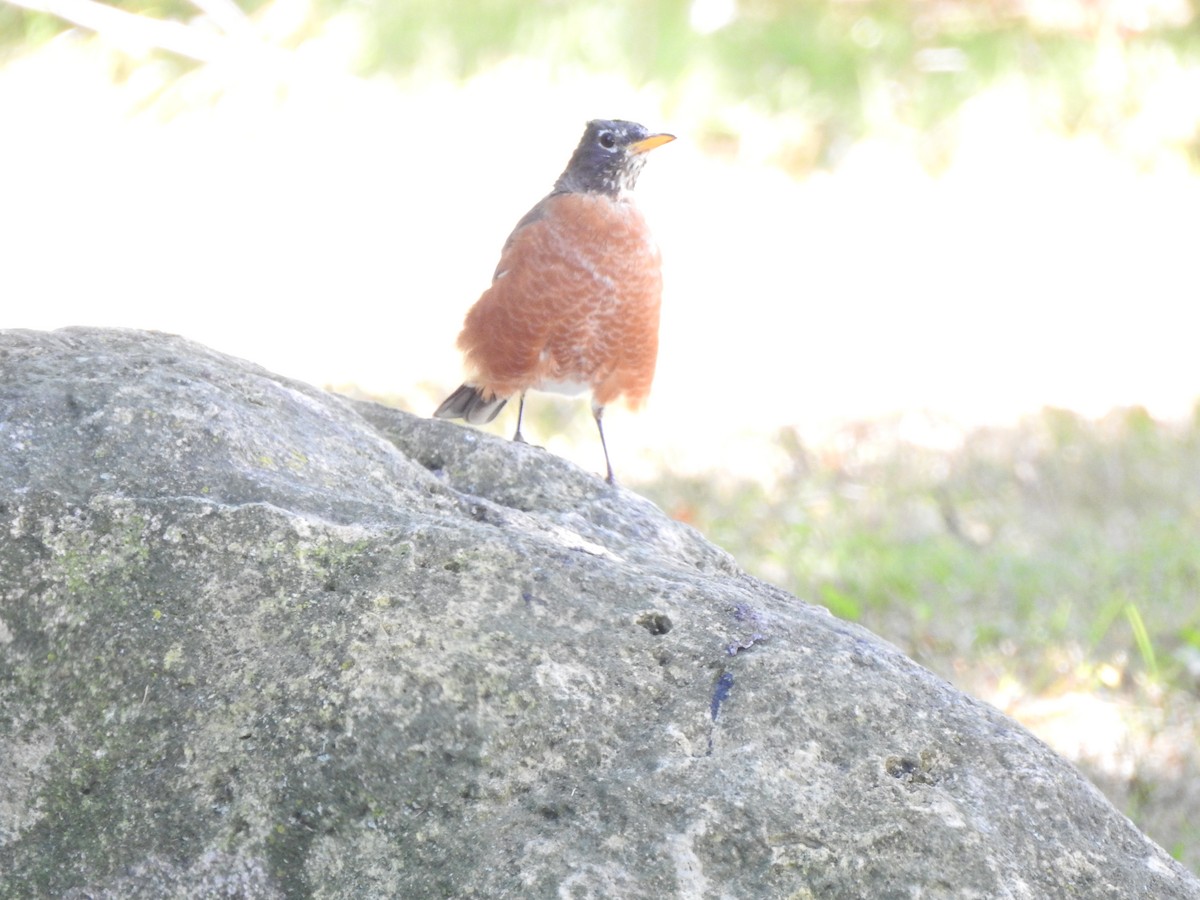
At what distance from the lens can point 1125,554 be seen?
5434 millimetres

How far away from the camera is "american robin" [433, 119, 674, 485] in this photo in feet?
13.2

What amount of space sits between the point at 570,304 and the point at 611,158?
1.83ft

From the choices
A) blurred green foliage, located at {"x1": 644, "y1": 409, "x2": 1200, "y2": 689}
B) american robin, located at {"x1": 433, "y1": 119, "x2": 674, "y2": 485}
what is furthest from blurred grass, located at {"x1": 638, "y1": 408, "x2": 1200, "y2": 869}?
american robin, located at {"x1": 433, "y1": 119, "x2": 674, "y2": 485}

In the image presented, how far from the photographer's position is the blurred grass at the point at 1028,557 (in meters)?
4.20

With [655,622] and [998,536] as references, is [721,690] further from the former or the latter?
[998,536]

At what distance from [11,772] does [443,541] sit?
630 millimetres

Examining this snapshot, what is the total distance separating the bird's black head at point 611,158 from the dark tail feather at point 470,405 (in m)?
0.69

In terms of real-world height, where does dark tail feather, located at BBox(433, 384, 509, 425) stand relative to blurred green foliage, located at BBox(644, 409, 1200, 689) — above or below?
above

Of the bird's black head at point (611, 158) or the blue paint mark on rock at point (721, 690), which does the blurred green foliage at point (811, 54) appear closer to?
the bird's black head at point (611, 158)

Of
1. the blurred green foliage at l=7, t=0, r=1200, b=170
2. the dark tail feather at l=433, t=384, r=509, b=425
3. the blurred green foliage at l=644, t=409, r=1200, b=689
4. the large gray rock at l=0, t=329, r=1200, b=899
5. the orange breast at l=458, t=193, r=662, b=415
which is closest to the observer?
the large gray rock at l=0, t=329, r=1200, b=899

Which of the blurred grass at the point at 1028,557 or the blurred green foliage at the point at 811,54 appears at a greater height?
the blurred green foliage at the point at 811,54

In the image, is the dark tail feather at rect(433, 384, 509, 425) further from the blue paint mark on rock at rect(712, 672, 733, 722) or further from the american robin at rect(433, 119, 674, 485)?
the blue paint mark on rock at rect(712, 672, 733, 722)

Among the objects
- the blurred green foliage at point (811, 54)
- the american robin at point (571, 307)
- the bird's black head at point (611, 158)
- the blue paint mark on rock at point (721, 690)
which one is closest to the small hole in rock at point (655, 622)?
the blue paint mark on rock at point (721, 690)

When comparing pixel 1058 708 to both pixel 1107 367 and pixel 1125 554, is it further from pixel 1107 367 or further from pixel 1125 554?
pixel 1107 367
